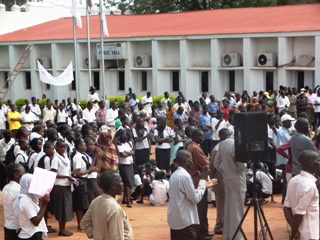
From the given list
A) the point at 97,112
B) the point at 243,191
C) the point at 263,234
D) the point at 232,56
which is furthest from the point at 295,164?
the point at 232,56

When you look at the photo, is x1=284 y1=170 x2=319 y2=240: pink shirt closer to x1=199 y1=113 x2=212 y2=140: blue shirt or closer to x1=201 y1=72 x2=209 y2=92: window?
x1=199 y1=113 x2=212 y2=140: blue shirt

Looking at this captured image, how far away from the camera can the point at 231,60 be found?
30906 millimetres

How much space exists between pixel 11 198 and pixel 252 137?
3288 millimetres

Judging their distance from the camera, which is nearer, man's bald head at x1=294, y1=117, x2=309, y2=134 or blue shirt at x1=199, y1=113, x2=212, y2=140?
man's bald head at x1=294, y1=117, x2=309, y2=134

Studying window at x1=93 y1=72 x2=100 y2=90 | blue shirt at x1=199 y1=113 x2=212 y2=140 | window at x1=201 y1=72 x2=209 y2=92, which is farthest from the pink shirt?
window at x1=93 y1=72 x2=100 y2=90

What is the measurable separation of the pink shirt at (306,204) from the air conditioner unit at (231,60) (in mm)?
23276

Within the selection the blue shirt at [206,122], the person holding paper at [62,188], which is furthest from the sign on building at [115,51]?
the person holding paper at [62,188]

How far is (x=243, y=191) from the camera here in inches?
425

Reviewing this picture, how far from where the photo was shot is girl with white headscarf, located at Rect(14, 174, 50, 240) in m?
8.31

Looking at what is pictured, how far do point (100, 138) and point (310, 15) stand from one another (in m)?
20.9

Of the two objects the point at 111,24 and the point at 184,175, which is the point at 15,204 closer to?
the point at 184,175

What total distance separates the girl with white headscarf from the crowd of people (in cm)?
1

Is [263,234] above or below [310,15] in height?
below

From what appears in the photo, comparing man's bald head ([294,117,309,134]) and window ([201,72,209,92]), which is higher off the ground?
window ([201,72,209,92])
